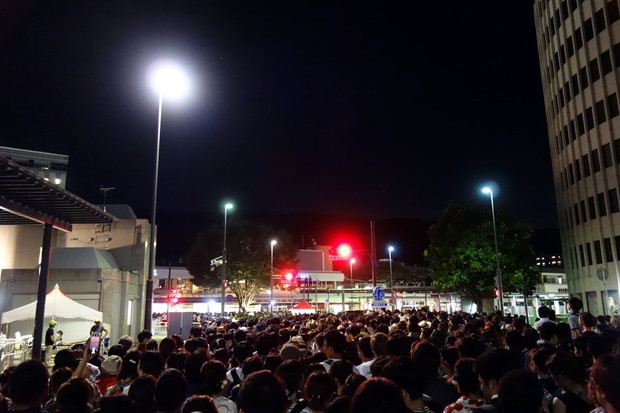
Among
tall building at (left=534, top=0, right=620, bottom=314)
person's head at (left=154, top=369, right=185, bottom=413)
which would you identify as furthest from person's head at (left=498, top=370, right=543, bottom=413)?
tall building at (left=534, top=0, right=620, bottom=314)

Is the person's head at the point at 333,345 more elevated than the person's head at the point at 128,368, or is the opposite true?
the person's head at the point at 333,345

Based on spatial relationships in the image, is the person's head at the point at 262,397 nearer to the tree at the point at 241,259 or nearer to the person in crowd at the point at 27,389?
the person in crowd at the point at 27,389

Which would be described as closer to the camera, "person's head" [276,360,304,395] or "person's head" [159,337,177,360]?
"person's head" [276,360,304,395]

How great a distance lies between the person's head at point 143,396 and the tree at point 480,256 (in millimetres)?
40197

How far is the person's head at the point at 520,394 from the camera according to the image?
12.3ft

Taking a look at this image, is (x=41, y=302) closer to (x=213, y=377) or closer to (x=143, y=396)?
(x=213, y=377)

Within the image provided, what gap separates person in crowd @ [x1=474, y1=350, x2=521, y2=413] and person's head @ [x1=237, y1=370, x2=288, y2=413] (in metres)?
2.06

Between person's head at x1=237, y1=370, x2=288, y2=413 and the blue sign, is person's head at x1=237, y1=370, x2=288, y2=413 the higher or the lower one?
the lower one

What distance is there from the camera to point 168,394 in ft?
14.5

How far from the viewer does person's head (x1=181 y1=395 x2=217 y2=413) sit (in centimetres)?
399

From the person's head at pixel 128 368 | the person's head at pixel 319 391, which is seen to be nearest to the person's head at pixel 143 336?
the person's head at pixel 128 368

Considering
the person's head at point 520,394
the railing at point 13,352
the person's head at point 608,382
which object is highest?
the person's head at point 608,382

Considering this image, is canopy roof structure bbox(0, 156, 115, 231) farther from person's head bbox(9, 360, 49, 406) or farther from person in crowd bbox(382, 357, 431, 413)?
person in crowd bbox(382, 357, 431, 413)

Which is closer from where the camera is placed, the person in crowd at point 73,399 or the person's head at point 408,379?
the person's head at point 408,379
